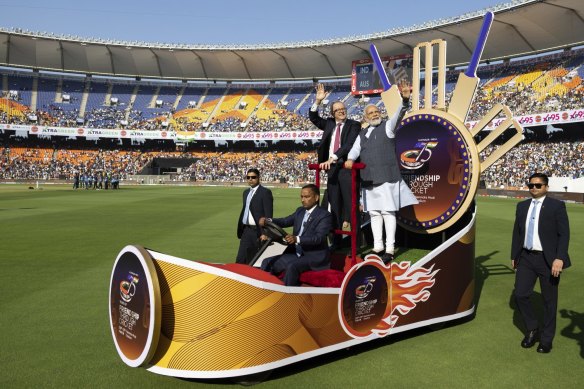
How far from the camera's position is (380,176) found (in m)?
5.30

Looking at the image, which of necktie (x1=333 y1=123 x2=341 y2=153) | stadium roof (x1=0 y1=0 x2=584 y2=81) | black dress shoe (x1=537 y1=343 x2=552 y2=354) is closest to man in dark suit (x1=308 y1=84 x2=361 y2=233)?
necktie (x1=333 y1=123 x2=341 y2=153)

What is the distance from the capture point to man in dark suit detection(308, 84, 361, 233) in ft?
18.1

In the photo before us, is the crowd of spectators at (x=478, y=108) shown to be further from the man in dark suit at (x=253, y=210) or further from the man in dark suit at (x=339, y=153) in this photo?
the man in dark suit at (x=339, y=153)

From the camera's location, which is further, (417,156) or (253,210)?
(253,210)

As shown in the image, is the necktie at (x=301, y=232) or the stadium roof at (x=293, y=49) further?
the stadium roof at (x=293, y=49)

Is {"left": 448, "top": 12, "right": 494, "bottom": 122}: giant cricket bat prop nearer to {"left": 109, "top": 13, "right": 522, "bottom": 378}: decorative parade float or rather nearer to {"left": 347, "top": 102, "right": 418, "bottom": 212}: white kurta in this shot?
{"left": 109, "top": 13, "right": 522, "bottom": 378}: decorative parade float

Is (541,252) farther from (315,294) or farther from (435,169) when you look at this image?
(315,294)

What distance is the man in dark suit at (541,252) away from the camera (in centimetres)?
460

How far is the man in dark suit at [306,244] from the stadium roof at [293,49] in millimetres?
43151

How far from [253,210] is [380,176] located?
2.18m

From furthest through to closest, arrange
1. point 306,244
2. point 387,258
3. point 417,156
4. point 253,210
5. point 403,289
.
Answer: point 253,210 < point 417,156 < point 387,258 < point 403,289 < point 306,244

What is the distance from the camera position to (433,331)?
17.4 ft

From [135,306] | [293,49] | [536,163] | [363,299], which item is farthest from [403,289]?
[293,49]

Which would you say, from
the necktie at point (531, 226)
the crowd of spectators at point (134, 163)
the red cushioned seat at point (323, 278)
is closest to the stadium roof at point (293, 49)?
the crowd of spectators at point (134, 163)
